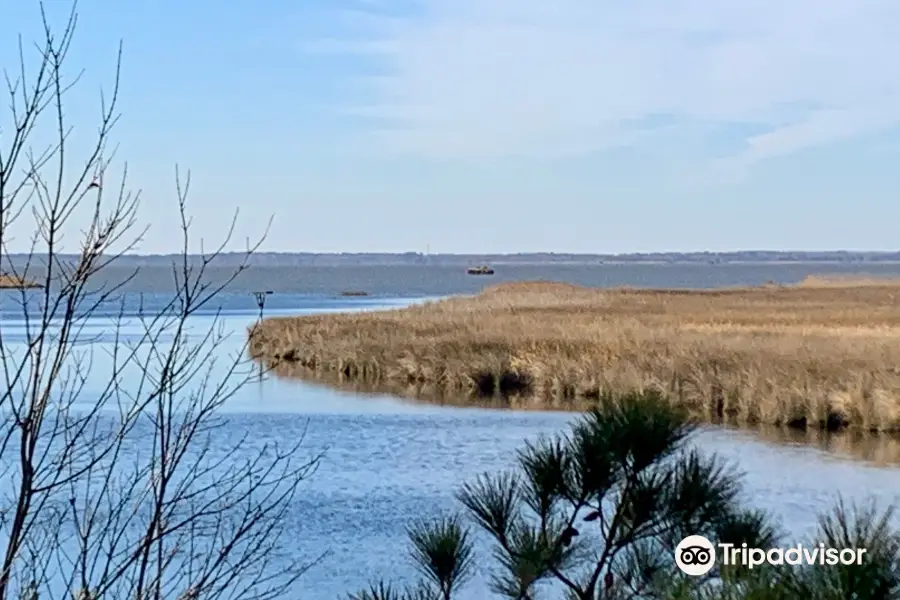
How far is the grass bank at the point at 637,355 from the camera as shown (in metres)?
22.2

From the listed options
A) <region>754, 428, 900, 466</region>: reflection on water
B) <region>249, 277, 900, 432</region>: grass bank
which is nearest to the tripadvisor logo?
<region>249, 277, 900, 432</region>: grass bank

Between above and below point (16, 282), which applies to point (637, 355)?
below

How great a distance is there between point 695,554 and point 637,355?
74.8 ft

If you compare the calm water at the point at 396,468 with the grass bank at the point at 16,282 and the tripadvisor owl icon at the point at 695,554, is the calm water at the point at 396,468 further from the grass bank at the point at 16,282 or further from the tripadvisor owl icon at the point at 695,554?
the tripadvisor owl icon at the point at 695,554

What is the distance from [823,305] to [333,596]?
132ft

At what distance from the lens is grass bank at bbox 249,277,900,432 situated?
22250 mm

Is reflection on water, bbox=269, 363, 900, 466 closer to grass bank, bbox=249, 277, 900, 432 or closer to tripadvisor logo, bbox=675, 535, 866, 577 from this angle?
grass bank, bbox=249, 277, 900, 432

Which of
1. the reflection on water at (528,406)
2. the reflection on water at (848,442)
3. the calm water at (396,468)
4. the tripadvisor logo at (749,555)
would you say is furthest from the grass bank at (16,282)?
the reflection on water at (848,442)

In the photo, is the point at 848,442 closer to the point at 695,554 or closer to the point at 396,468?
the point at 396,468

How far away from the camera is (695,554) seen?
4496mm

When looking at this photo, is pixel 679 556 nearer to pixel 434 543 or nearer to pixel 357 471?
pixel 434 543

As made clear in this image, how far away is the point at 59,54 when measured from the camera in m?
3.90

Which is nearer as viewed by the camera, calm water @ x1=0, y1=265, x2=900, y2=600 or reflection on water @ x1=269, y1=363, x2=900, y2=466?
calm water @ x1=0, y1=265, x2=900, y2=600

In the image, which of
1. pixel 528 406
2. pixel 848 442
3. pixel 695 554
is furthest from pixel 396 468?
pixel 695 554
